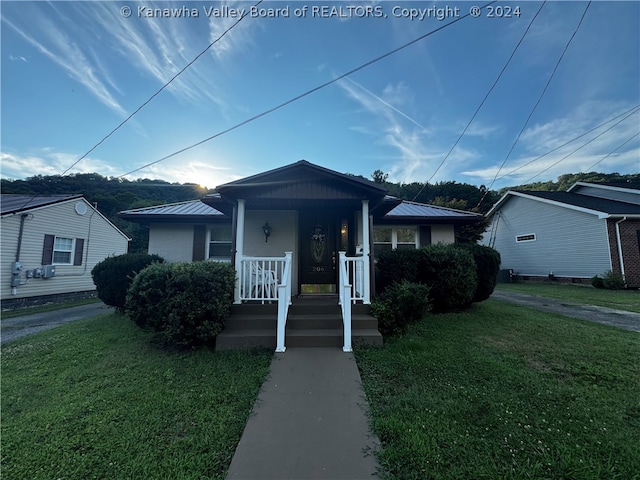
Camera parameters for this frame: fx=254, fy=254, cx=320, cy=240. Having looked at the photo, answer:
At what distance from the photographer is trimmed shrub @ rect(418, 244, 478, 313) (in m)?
6.53

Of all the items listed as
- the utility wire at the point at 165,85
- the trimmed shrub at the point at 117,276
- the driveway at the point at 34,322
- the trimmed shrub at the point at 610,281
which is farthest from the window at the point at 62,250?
the trimmed shrub at the point at 610,281

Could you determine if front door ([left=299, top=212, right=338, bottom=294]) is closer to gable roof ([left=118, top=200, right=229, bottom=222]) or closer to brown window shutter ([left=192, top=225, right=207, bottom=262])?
gable roof ([left=118, top=200, right=229, bottom=222])

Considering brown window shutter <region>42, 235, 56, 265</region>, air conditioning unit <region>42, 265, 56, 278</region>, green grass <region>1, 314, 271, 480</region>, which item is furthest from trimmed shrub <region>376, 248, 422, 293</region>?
brown window shutter <region>42, 235, 56, 265</region>

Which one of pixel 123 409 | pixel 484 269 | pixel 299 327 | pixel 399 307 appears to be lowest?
pixel 123 409

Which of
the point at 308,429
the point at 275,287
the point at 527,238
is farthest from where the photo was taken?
the point at 527,238

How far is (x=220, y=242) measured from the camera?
29.1 feet

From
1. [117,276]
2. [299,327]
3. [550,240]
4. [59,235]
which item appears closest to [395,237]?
[299,327]

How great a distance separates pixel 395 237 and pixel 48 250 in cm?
1504

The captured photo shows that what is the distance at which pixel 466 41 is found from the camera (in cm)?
859

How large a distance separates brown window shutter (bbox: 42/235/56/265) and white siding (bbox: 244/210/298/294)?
10.4m

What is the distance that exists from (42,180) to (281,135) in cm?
2007

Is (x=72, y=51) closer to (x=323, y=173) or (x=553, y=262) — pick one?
(x=323, y=173)

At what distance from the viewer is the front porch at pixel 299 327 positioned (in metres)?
4.52

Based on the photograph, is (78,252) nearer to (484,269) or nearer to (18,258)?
(18,258)
